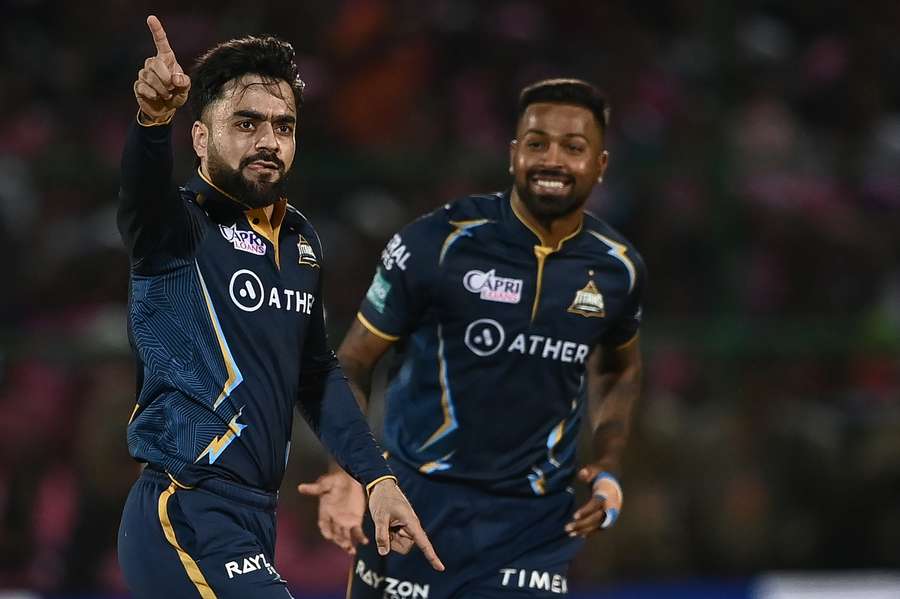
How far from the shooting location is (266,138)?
3637 mm

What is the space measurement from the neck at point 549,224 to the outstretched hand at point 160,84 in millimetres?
1862

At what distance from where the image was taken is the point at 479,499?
4.68m

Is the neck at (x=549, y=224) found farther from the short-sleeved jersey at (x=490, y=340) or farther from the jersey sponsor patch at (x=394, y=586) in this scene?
the jersey sponsor patch at (x=394, y=586)

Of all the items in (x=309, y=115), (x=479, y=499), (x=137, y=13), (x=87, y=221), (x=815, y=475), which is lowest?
(x=815, y=475)

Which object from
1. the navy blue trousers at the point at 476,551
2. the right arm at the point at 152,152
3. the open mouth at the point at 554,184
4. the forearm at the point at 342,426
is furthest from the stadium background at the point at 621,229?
the right arm at the point at 152,152

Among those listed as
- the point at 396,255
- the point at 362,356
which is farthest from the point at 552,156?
the point at 362,356

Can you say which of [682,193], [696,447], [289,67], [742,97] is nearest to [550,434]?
[289,67]

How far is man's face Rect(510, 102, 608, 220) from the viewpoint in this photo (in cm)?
475

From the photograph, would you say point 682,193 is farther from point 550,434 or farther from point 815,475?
point 550,434

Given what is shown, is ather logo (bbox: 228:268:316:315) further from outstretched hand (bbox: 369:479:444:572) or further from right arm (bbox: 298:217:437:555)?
right arm (bbox: 298:217:437:555)

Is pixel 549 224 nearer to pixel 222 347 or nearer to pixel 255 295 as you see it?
pixel 255 295

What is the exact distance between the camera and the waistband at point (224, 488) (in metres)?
3.51

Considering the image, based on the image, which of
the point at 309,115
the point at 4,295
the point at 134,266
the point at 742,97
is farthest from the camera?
the point at 742,97

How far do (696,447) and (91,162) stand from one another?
3.87m
